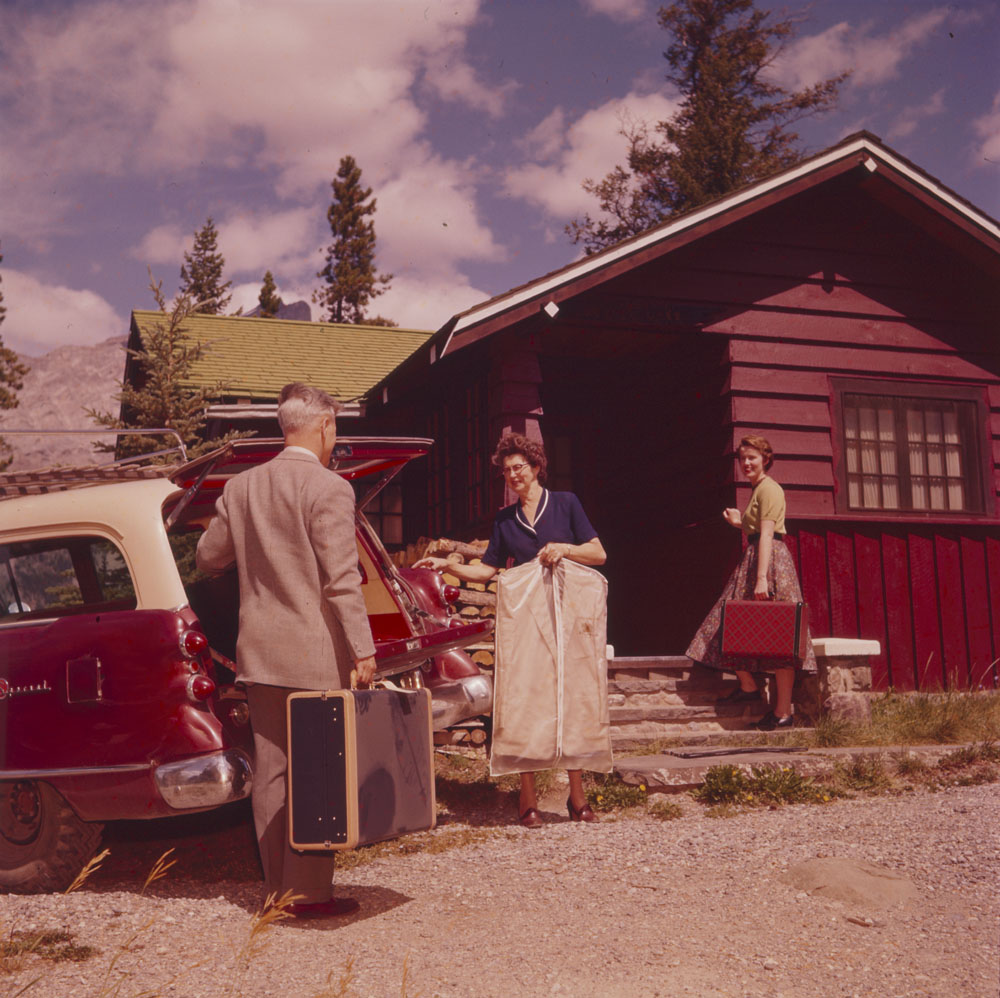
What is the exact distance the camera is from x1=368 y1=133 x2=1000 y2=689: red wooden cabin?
32.8 feet

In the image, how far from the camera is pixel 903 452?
10609 mm

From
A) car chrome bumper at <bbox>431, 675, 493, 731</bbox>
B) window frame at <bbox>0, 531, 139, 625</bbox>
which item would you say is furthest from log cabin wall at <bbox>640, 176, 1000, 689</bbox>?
window frame at <bbox>0, 531, 139, 625</bbox>

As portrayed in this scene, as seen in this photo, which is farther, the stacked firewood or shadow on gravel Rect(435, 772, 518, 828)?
the stacked firewood

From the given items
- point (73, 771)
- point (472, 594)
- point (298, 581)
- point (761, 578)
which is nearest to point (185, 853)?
point (73, 771)

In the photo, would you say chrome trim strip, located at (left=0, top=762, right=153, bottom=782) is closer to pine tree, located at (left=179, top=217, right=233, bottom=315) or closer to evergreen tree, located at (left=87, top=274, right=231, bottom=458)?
evergreen tree, located at (left=87, top=274, right=231, bottom=458)

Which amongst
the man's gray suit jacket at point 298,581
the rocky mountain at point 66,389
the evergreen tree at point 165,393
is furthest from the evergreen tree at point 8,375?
the rocky mountain at point 66,389

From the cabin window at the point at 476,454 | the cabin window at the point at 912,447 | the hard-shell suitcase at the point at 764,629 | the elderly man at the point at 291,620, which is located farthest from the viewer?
the cabin window at the point at 476,454

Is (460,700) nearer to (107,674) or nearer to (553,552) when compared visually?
(553,552)

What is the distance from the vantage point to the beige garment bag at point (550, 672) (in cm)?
579

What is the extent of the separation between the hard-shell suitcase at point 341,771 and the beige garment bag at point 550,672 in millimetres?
1784

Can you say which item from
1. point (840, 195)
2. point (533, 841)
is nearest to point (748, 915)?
point (533, 841)

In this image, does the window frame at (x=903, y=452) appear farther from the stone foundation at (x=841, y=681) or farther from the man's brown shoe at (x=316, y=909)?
the man's brown shoe at (x=316, y=909)

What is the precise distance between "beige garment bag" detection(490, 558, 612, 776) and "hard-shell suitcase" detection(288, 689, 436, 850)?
178 cm

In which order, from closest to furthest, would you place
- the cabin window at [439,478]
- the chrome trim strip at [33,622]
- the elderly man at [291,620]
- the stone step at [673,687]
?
the elderly man at [291,620] < the chrome trim strip at [33,622] < the stone step at [673,687] < the cabin window at [439,478]
